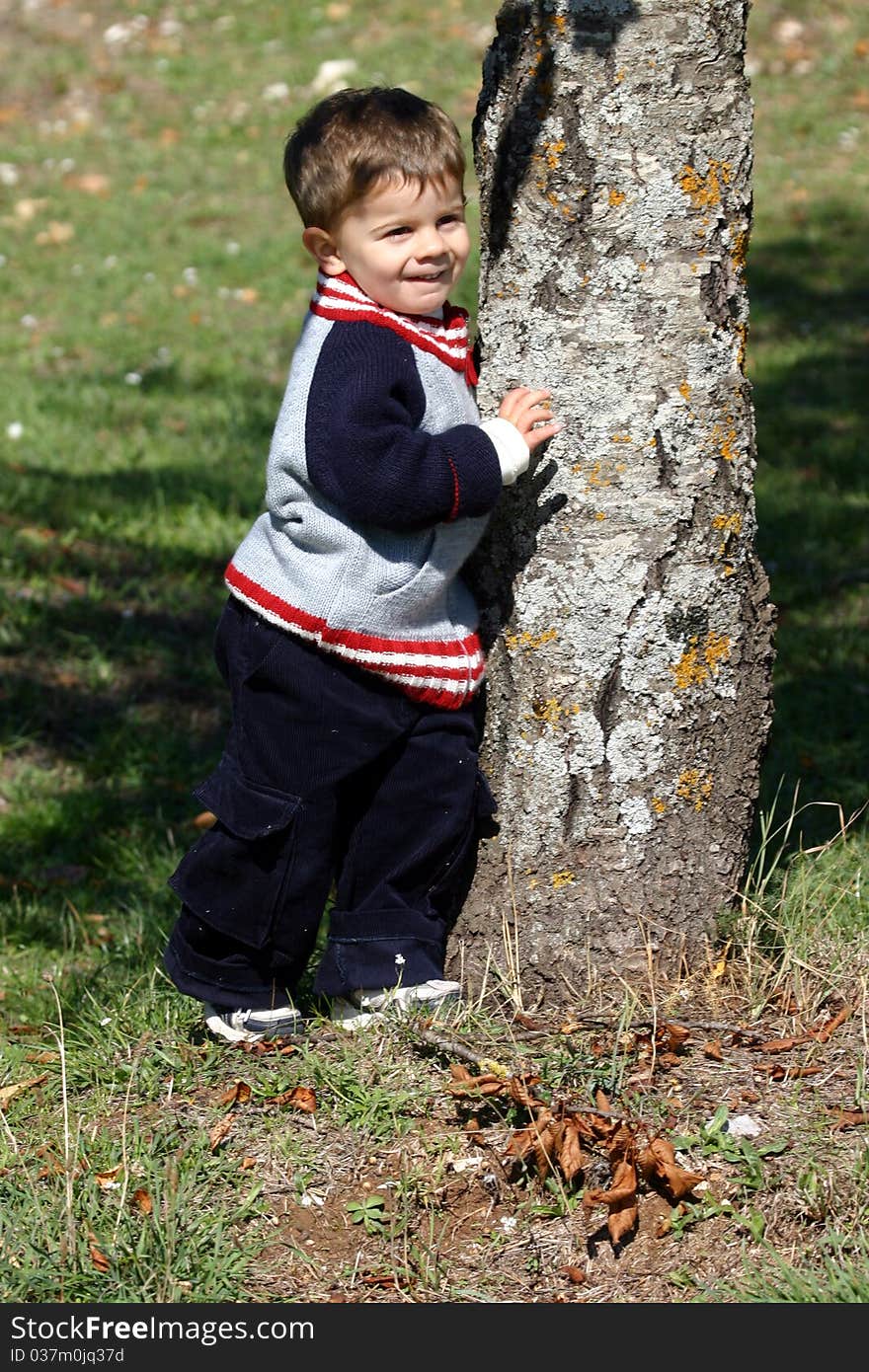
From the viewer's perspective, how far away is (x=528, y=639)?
2955 mm

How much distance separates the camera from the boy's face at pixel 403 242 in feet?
9.03

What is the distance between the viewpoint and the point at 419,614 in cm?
289

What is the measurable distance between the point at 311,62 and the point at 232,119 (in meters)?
0.84

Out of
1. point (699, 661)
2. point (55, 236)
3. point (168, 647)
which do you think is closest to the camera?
point (699, 661)

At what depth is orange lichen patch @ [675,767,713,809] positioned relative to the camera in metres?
2.98

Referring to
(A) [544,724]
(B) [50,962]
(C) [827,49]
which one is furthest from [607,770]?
(C) [827,49]

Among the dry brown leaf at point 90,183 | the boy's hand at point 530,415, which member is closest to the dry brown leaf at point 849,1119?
the boy's hand at point 530,415

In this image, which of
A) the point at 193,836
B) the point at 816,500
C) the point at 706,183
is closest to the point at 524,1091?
the point at 706,183

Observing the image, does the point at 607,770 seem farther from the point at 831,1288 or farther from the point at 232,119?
the point at 232,119

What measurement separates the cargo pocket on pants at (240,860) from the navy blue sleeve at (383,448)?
1.93ft

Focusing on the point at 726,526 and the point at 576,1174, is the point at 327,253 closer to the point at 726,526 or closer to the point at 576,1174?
the point at 726,526

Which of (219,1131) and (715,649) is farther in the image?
(715,649)

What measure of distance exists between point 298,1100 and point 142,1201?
36cm

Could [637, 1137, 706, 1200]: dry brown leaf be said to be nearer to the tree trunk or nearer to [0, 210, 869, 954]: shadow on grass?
the tree trunk
